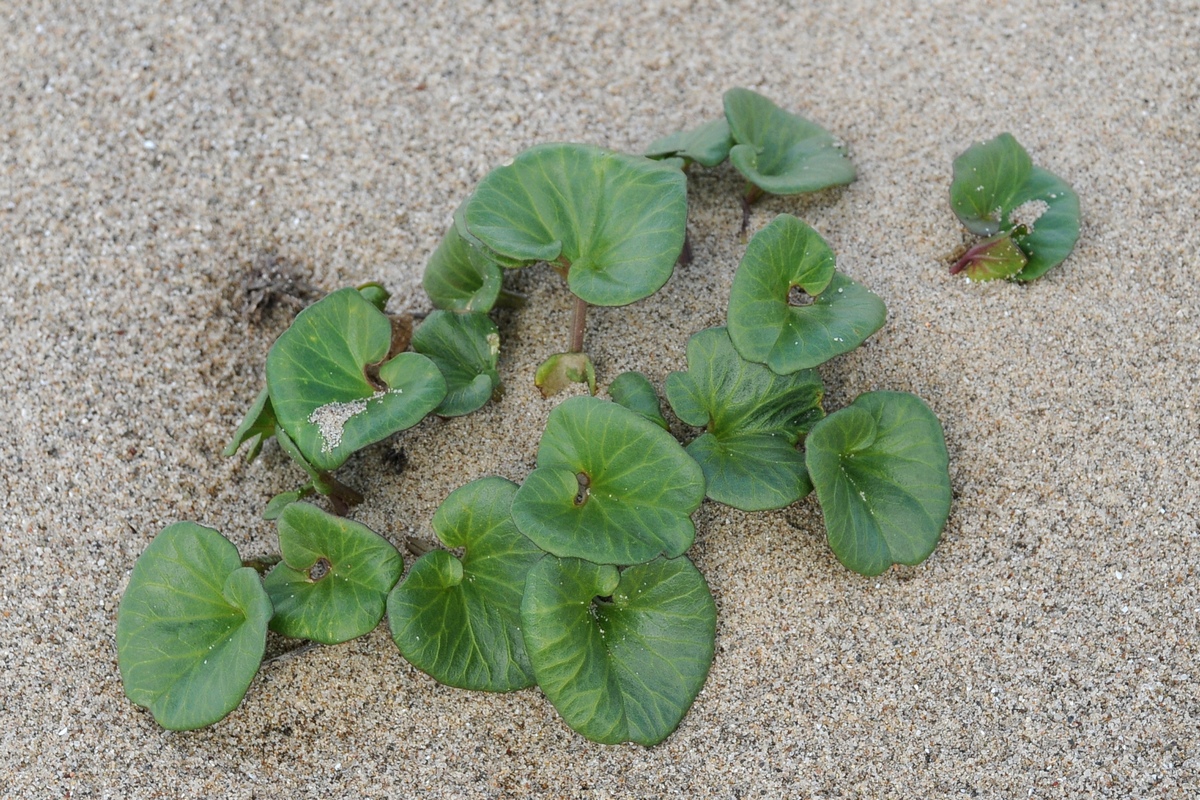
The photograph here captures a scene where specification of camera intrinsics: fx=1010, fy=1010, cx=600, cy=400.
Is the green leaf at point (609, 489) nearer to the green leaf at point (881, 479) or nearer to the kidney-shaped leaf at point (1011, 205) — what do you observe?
the green leaf at point (881, 479)

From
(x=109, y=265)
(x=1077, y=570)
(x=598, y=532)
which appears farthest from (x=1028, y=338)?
(x=109, y=265)

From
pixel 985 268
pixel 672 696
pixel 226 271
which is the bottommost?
pixel 672 696

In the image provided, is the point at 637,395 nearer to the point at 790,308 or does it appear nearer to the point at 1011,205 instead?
the point at 790,308

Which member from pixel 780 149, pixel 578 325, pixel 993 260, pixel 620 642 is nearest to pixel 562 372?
pixel 578 325

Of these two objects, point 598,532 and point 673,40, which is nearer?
point 598,532

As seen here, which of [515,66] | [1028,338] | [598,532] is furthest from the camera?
[515,66]

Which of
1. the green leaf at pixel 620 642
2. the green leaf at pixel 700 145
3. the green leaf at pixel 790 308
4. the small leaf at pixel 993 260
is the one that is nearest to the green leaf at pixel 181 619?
the green leaf at pixel 620 642

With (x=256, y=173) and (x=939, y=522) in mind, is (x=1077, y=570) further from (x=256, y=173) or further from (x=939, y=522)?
(x=256, y=173)

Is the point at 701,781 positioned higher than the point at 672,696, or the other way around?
the point at 672,696
